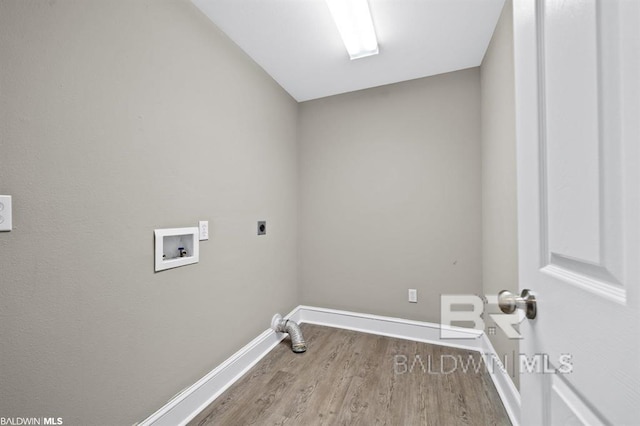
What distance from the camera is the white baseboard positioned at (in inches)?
54.2

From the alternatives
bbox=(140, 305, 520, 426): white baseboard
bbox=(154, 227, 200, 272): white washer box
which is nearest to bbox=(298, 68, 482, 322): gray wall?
bbox=(140, 305, 520, 426): white baseboard

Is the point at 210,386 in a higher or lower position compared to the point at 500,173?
lower

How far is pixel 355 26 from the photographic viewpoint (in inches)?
66.5

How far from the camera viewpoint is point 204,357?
1566mm

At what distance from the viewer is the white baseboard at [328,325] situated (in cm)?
138

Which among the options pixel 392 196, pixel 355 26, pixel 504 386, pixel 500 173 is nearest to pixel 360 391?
pixel 504 386

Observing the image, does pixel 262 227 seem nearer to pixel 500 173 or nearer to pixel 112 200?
pixel 112 200

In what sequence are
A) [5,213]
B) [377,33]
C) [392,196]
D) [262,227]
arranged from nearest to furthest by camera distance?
[5,213]
[377,33]
[262,227]
[392,196]

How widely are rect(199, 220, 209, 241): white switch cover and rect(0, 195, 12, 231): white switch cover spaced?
788mm

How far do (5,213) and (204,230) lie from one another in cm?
83

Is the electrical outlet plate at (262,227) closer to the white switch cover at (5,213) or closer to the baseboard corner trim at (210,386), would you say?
the baseboard corner trim at (210,386)

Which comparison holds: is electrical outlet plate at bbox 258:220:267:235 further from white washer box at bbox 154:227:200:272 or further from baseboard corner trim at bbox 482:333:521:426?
baseboard corner trim at bbox 482:333:521:426

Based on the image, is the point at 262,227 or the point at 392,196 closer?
the point at 262,227

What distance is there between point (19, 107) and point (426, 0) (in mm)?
2014
